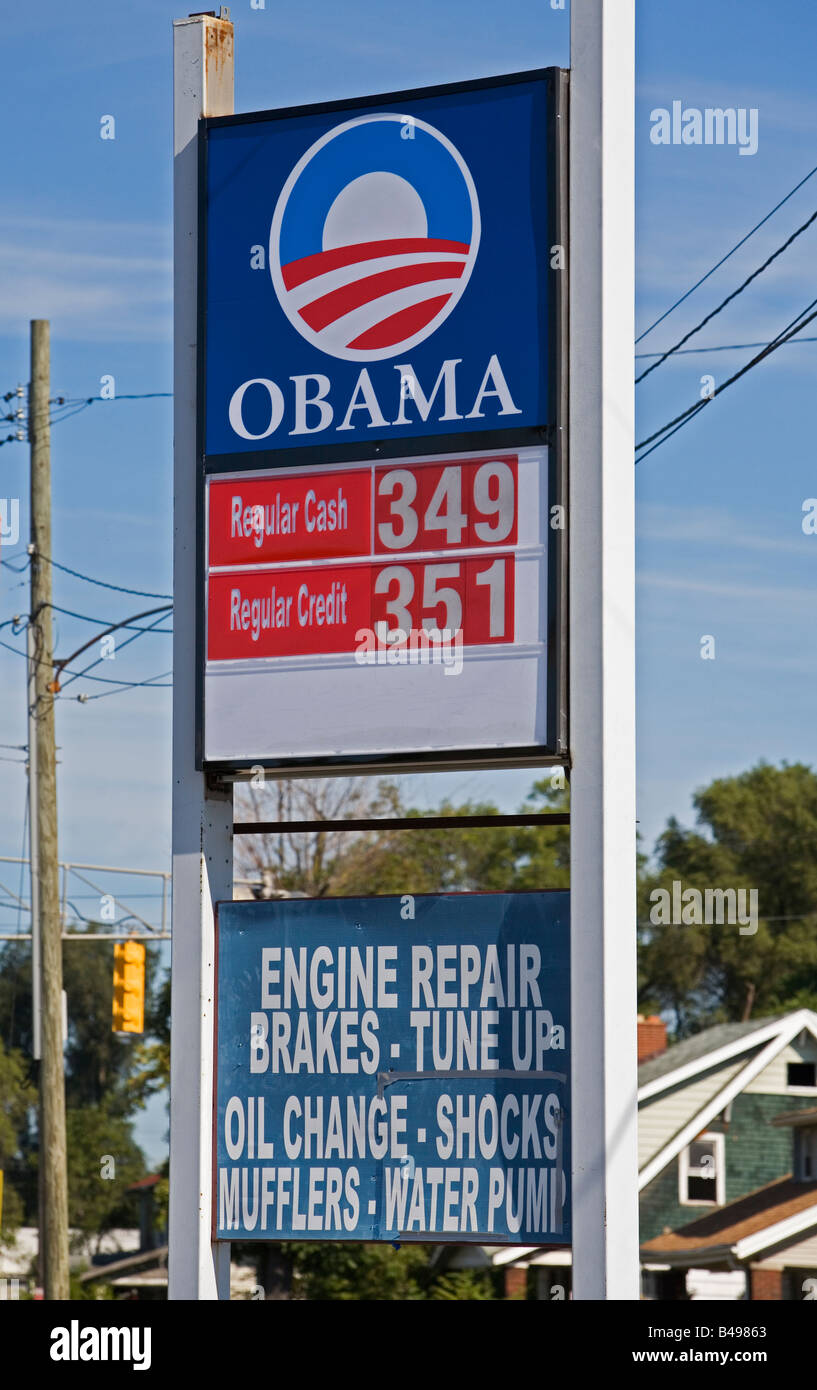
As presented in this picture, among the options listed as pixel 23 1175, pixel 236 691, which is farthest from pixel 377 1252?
pixel 23 1175

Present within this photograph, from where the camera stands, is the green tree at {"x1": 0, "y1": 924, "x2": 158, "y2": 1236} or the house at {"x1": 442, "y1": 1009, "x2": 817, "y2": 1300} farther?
the green tree at {"x1": 0, "y1": 924, "x2": 158, "y2": 1236}

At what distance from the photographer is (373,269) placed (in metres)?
7.51

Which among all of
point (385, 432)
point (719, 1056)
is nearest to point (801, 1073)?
point (719, 1056)

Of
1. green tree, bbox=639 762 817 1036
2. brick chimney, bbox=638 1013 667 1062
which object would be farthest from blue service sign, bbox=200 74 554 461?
green tree, bbox=639 762 817 1036

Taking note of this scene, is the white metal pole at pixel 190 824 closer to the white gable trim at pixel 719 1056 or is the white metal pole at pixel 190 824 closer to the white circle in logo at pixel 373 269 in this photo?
the white circle in logo at pixel 373 269

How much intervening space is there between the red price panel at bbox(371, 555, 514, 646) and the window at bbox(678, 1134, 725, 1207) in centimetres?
2678

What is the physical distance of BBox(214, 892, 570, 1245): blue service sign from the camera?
6.97 metres

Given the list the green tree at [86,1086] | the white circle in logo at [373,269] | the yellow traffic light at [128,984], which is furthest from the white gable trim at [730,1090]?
the white circle in logo at [373,269]

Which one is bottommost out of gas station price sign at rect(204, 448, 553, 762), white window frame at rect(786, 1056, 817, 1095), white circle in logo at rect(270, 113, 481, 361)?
white window frame at rect(786, 1056, 817, 1095)

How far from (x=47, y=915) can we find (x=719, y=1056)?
1737 cm

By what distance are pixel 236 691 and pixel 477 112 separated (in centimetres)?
260

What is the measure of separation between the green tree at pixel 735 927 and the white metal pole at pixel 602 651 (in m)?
61.9

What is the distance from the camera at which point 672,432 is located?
10.6 m

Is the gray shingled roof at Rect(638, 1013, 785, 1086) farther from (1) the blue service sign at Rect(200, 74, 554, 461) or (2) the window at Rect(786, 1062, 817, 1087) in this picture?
(1) the blue service sign at Rect(200, 74, 554, 461)
